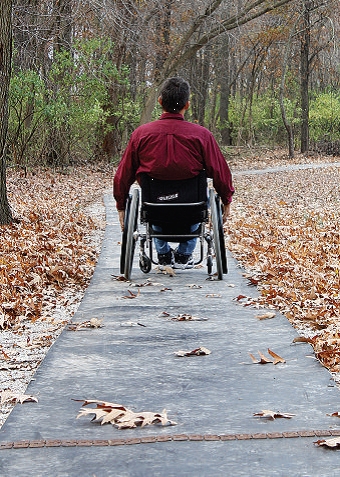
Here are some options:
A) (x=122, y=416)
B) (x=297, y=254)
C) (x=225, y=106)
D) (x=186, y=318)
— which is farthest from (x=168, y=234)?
(x=225, y=106)

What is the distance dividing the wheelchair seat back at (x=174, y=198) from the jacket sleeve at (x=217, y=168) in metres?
0.08

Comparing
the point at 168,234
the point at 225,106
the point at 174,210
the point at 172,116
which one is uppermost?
the point at 225,106

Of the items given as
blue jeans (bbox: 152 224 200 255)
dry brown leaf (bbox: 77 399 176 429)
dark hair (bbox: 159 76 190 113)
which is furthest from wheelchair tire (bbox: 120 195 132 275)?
dry brown leaf (bbox: 77 399 176 429)

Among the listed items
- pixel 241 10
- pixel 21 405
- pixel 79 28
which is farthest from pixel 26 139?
pixel 21 405

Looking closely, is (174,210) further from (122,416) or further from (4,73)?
(4,73)

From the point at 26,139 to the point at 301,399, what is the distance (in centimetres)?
1814

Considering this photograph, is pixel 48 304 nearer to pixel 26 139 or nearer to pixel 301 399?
pixel 301 399

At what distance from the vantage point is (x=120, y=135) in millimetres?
27516

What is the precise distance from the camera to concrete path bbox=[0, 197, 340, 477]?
2721 mm

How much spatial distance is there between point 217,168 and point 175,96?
25.1 inches

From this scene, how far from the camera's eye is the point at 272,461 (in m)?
2.71

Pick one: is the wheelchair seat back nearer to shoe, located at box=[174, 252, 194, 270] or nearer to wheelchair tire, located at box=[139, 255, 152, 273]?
wheelchair tire, located at box=[139, 255, 152, 273]

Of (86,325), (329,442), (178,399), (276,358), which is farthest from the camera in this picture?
(86,325)

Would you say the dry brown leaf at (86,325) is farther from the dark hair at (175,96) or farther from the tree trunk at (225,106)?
the tree trunk at (225,106)
